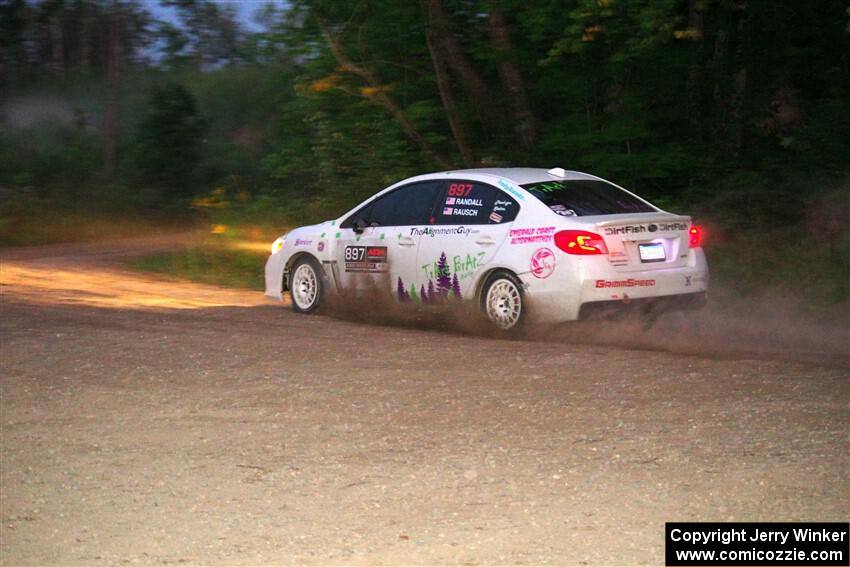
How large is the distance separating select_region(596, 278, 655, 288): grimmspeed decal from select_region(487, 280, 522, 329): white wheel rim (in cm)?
78

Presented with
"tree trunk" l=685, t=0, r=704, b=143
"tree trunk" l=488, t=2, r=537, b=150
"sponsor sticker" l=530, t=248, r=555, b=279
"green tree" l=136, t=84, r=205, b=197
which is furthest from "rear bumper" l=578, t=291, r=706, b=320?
"green tree" l=136, t=84, r=205, b=197

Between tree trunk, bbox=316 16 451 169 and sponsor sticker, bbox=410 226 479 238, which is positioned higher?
tree trunk, bbox=316 16 451 169

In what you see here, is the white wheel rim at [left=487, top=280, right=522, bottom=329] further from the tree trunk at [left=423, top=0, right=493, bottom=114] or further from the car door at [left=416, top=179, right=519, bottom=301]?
the tree trunk at [left=423, top=0, right=493, bottom=114]

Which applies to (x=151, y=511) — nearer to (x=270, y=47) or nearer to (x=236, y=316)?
(x=236, y=316)

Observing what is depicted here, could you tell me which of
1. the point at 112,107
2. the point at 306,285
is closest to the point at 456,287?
the point at 306,285

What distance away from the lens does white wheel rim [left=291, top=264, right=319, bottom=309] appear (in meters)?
12.5

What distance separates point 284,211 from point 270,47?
9.60ft

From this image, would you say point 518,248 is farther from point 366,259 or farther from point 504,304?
point 366,259

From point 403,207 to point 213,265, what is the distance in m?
7.72

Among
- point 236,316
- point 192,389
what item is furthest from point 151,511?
point 236,316

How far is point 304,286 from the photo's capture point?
12.6 m

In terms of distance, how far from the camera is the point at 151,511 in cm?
585

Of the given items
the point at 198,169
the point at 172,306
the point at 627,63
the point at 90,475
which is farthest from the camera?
the point at 198,169

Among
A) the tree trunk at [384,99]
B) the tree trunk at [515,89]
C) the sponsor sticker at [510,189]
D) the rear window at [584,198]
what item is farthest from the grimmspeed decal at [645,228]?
the tree trunk at [384,99]
